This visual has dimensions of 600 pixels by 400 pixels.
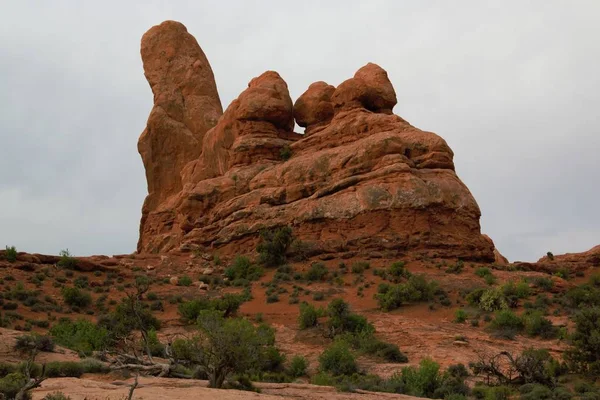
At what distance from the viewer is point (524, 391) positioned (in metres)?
16.1

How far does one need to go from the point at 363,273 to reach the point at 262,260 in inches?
203

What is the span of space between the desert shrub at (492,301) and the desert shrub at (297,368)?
33.2 feet

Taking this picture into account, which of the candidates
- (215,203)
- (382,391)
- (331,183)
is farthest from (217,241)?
(382,391)

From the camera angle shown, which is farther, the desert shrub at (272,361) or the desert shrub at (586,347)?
the desert shrub at (586,347)

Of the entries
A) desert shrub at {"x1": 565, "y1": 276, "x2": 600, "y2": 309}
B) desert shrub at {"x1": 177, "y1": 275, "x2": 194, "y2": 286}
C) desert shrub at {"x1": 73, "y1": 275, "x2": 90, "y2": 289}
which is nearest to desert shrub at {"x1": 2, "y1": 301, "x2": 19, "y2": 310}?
desert shrub at {"x1": 73, "y1": 275, "x2": 90, "y2": 289}

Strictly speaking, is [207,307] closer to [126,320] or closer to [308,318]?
[126,320]

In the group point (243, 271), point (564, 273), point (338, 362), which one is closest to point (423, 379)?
point (338, 362)

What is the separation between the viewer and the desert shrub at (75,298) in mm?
27188

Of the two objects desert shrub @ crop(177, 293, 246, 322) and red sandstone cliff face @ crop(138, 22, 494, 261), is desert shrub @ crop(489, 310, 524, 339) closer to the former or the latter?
red sandstone cliff face @ crop(138, 22, 494, 261)

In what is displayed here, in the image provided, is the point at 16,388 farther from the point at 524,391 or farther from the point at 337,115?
the point at 337,115

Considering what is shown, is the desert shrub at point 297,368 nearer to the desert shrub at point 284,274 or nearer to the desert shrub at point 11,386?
the desert shrub at point 11,386

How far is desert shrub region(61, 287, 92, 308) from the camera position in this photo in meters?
27.2

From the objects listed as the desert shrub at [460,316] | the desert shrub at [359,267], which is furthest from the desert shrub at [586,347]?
the desert shrub at [359,267]

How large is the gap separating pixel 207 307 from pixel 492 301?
1097cm
